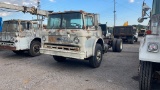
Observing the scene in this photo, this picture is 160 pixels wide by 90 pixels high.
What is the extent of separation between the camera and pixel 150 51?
3.76m

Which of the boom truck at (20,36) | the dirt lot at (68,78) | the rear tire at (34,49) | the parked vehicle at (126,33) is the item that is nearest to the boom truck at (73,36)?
the dirt lot at (68,78)

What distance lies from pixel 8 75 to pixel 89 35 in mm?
3393

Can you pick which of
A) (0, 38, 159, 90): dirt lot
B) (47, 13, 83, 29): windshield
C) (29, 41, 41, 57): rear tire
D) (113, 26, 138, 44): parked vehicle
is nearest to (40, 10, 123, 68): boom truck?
(47, 13, 83, 29): windshield

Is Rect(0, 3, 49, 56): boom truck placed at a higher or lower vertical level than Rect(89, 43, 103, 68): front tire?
higher

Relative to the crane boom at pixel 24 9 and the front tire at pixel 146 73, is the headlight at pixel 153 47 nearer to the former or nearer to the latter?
the front tire at pixel 146 73

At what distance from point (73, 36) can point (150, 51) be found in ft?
10.6

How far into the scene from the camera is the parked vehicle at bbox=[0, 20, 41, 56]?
891 cm

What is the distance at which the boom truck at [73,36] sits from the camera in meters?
6.29

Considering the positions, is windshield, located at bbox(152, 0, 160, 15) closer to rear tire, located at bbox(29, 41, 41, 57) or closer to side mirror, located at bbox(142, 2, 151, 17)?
side mirror, located at bbox(142, 2, 151, 17)

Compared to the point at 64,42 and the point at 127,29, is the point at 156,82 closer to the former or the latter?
the point at 64,42

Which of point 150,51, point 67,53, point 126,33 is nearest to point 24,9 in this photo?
point 67,53

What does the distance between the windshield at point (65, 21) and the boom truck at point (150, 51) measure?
258 centimetres

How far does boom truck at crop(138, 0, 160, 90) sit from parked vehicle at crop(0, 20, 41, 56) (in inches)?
261

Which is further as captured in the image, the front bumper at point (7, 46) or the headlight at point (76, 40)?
the front bumper at point (7, 46)
